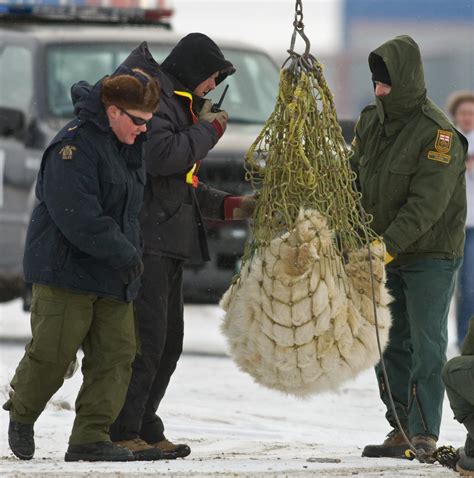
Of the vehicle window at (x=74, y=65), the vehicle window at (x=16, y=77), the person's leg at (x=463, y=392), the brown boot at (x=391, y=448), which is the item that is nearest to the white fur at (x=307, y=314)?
the person's leg at (x=463, y=392)

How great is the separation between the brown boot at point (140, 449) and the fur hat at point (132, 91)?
139cm

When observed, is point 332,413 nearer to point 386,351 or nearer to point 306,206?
point 386,351

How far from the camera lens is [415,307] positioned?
6840 mm

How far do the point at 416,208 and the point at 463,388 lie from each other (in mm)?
890

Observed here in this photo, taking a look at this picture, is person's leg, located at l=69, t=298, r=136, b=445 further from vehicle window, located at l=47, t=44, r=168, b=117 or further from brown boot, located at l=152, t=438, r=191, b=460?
vehicle window, located at l=47, t=44, r=168, b=117

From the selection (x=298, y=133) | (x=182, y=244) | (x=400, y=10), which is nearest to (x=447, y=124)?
(x=298, y=133)

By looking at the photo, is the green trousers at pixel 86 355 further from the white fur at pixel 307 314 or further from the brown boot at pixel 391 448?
the brown boot at pixel 391 448

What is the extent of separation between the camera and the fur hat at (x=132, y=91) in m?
6.16

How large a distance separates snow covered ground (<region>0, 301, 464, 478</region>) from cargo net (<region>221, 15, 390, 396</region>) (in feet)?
1.38

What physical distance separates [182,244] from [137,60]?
77cm

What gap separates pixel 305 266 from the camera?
6.34m

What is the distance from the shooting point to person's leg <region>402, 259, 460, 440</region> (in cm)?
682

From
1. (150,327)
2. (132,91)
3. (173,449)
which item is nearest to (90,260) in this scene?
(150,327)

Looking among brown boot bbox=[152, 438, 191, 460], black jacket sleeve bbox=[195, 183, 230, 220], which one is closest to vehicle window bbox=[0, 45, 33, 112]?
black jacket sleeve bbox=[195, 183, 230, 220]
